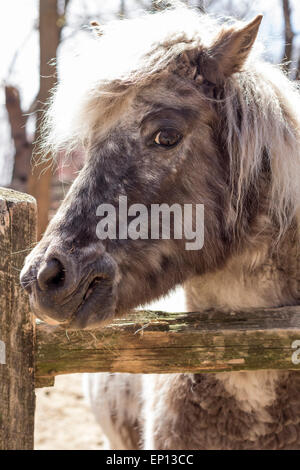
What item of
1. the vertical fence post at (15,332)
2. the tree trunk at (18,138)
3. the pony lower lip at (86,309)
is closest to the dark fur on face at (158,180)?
the pony lower lip at (86,309)

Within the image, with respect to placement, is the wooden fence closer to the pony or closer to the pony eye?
the pony

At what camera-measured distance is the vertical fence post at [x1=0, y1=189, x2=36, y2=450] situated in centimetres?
167

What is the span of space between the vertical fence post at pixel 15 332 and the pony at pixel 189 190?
103mm

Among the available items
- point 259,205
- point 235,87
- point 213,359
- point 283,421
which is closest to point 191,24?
point 235,87

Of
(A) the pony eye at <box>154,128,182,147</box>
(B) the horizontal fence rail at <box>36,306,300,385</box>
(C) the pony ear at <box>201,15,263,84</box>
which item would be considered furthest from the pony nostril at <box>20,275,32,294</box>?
(C) the pony ear at <box>201,15,263,84</box>

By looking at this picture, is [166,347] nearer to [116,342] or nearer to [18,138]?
[116,342]

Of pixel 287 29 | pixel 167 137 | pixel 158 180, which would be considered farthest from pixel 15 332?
pixel 287 29

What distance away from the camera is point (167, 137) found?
1.88 m

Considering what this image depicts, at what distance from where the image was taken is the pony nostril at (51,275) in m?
1.57

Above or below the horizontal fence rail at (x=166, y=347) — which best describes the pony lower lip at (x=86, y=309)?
above

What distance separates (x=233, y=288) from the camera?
2119mm

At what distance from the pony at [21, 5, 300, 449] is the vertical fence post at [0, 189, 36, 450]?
103 millimetres

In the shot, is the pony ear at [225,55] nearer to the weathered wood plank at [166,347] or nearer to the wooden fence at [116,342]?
the wooden fence at [116,342]
